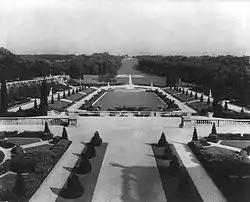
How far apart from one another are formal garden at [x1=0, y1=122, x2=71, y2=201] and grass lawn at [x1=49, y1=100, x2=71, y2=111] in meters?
10.5

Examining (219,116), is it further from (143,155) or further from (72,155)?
(72,155)

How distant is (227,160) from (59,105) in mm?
20768

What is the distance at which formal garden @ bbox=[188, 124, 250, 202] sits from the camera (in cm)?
1295

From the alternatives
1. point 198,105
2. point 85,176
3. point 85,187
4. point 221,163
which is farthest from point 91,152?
point 198,105

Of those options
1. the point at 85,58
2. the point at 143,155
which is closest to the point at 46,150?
the point at 143,155

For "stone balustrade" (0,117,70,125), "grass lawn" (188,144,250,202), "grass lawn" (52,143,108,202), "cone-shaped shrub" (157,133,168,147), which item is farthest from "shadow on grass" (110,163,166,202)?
"stone balustrade" (0,117,70,125)

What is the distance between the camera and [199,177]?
15.1 metres

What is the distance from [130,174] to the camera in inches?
587

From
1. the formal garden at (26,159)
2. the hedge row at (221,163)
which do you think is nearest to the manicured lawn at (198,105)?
the hedge row at (221,163)

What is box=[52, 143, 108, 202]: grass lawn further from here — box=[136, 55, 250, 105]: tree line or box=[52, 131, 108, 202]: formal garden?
box=[136, 55, 250, 105]: tree line

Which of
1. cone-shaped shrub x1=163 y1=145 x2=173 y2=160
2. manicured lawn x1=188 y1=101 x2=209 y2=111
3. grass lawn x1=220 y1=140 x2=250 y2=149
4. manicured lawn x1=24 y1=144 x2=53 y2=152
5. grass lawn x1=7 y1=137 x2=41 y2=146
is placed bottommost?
manicured lawn x1=188 y1=101 x2=209 y2=111

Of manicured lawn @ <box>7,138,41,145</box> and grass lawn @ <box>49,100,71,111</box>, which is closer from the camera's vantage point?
manicured lawn @ <box>7,138,41,145</box>

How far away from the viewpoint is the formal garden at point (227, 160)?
12.9 metres

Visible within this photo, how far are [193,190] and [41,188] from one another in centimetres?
501
